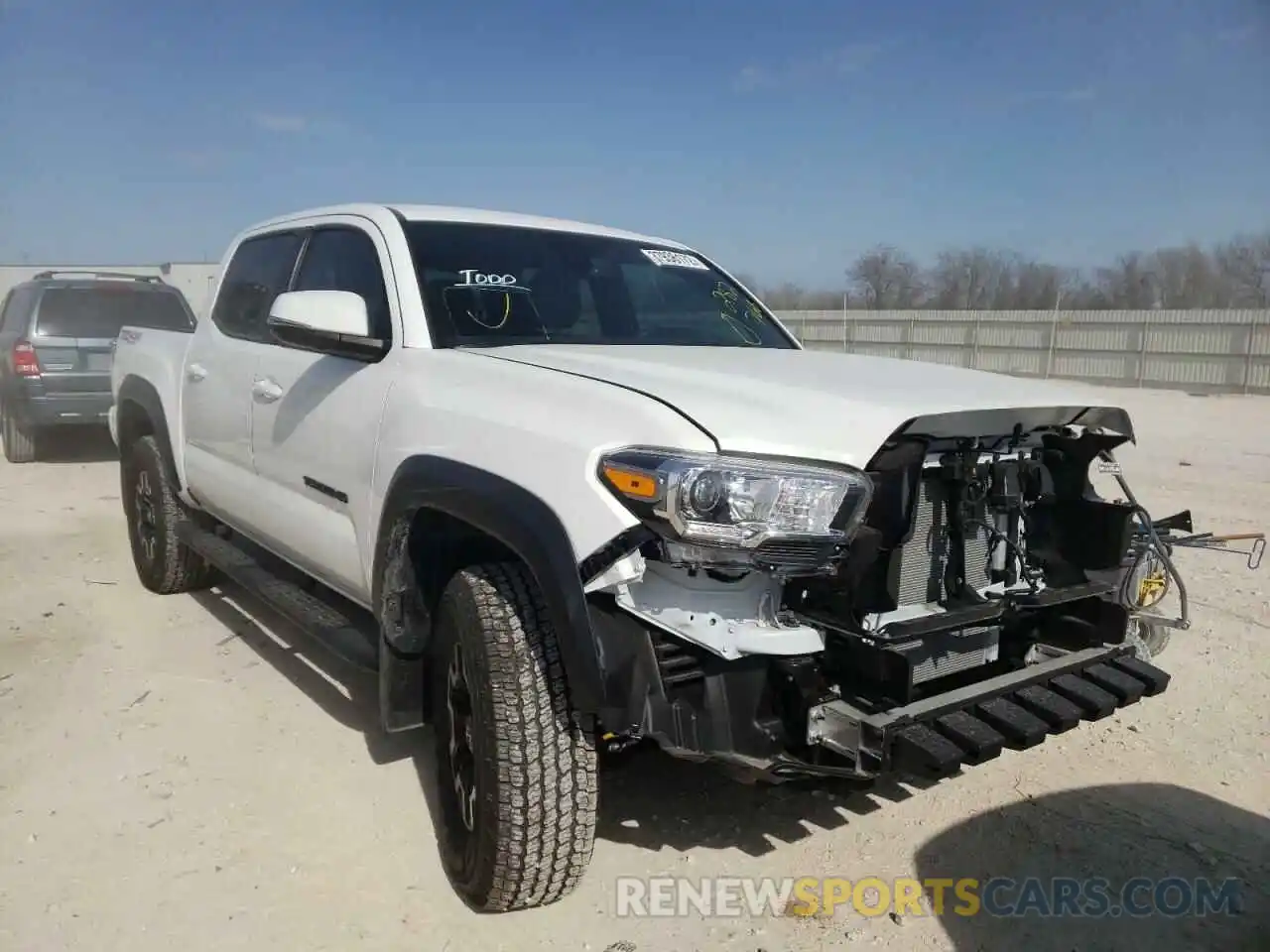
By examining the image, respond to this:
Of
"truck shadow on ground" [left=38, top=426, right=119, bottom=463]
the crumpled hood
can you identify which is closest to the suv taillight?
"truck shadow on ground" [left=38, top=426, right=119, bottom=463]

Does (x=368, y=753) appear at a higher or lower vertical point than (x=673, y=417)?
lower

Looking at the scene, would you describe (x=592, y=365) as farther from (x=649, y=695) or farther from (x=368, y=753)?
(x=368, y=753)

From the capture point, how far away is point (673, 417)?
2287 mm

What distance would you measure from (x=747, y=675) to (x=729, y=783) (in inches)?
51.9

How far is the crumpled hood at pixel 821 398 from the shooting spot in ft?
7.55

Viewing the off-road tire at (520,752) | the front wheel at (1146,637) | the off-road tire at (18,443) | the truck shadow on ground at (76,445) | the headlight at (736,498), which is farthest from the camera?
the truck shadow on ground at (76,445)

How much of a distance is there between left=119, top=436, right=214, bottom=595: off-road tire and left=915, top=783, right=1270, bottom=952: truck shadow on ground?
163 inches

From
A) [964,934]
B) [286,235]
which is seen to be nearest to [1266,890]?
[964,934]

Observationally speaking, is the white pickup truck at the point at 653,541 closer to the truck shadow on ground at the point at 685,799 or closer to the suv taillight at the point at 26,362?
the truck shadow on ground at the point at 685,799

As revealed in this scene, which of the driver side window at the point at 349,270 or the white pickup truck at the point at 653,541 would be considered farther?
the driver side window at the point at 349,270

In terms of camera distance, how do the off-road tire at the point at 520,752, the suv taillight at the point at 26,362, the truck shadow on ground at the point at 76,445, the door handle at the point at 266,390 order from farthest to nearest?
the truck shadow on ground at the point at 76,445
the suv taillight at the point at 26,362
the door handle at the point at 266,390
the off-road tire at the point at 520,752

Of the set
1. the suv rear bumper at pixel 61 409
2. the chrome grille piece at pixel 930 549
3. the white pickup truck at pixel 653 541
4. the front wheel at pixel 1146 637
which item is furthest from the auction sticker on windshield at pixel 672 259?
the suv rear bumper at pixel 61 409

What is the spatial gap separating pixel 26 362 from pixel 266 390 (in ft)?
24.6

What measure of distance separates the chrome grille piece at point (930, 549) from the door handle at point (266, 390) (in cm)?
252
